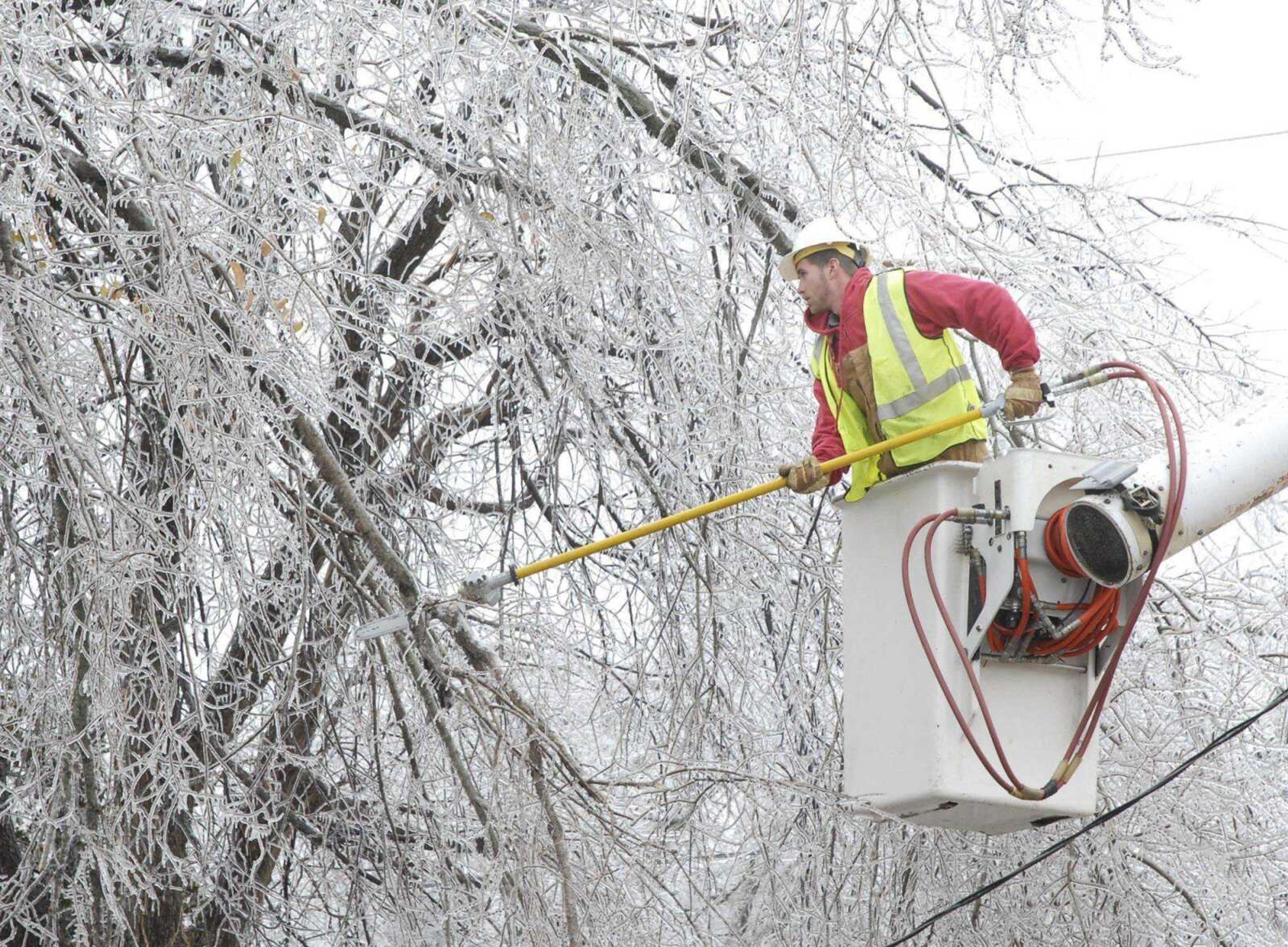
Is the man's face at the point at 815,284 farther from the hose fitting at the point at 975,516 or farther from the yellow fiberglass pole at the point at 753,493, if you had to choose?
the hose fitting at the point at 975,516

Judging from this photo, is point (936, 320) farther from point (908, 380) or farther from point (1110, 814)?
point (1110, 814)

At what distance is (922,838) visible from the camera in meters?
5.72

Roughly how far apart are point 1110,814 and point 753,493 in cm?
133

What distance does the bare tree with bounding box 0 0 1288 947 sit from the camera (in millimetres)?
4617

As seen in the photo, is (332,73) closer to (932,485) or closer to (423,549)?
(423,549)

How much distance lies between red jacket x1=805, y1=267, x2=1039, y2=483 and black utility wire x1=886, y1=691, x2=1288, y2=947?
3.92 feet

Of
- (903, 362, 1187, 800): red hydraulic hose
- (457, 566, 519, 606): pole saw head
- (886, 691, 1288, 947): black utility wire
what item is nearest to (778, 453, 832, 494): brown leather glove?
(903, 362, 1187, 800): red hydraulic hose

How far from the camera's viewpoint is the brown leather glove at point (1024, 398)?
4.14 metres

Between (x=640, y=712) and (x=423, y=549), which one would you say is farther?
(x=423, y=549)

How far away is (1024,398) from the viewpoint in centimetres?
414

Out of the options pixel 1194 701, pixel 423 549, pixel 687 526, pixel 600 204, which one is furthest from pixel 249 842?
pixel 1194 701

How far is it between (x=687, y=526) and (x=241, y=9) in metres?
2.37

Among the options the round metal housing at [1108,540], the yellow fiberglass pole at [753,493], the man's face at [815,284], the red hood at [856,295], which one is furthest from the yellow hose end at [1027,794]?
the man's face at [815,284]

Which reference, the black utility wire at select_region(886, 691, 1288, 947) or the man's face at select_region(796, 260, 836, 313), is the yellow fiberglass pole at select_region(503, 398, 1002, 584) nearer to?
the man's face at select_region(796, 260, 836, 313)
